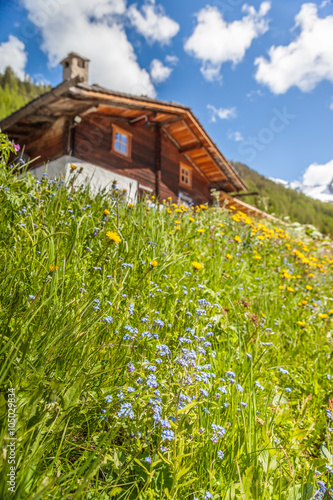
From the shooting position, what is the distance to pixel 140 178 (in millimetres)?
12633

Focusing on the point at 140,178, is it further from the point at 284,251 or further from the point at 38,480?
the point at 38,480

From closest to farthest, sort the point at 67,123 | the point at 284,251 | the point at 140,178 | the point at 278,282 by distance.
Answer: the point at 278,282 → the point at 284,251 → the point at 67,123 → the point at 140,178

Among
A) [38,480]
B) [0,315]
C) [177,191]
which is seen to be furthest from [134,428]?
[177,191]

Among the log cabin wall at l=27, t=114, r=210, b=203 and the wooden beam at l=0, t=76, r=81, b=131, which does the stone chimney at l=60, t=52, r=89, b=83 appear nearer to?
the log cabin wall at l=27, t=114, r=210, b=203

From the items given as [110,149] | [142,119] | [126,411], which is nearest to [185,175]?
[142,119]

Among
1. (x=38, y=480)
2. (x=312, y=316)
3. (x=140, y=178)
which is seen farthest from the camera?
(x=140, y=178)

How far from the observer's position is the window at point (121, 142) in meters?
11.6

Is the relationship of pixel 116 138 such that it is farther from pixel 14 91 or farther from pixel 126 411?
pixel 14 91

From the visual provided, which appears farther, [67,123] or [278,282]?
[67,123]

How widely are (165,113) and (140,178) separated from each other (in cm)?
265

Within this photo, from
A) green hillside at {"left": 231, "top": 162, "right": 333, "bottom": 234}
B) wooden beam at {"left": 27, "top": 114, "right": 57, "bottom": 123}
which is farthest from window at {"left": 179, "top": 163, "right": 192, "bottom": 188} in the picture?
green hillside at {"left": 231, "top": 162, "right": 333, "bottom": 234}

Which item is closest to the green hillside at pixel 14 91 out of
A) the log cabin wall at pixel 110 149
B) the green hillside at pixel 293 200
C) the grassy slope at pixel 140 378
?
the green hillside at pixel 293 200

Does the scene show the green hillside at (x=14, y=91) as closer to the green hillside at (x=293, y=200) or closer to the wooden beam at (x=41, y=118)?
the green hillside at (x=293, y=200)

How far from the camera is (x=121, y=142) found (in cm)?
1202
